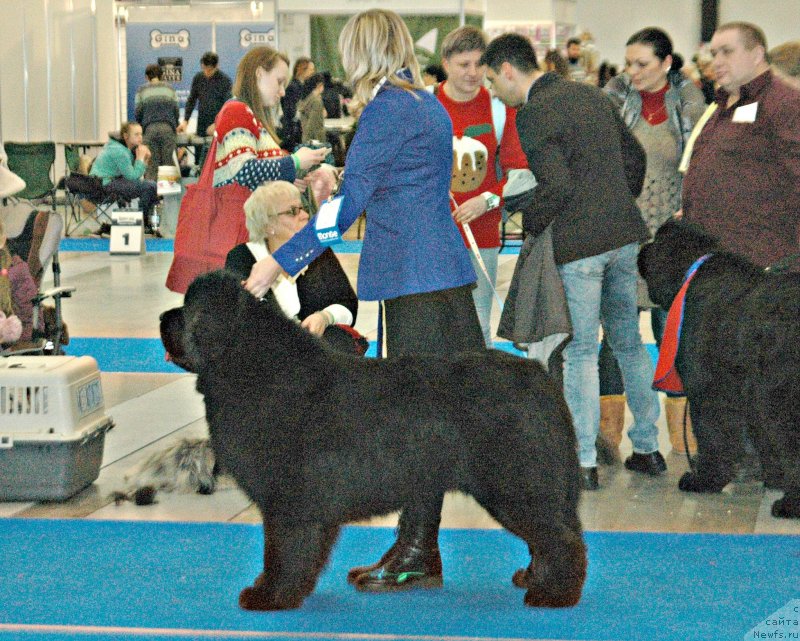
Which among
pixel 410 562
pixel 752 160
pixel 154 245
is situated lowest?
pixel 410 562

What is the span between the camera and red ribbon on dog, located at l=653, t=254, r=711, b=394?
13.1 ft

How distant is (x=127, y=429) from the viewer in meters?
5.66

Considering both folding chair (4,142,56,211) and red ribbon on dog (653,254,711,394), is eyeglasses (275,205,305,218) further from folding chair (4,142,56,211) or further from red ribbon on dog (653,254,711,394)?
folding chair (4,142,56,211)

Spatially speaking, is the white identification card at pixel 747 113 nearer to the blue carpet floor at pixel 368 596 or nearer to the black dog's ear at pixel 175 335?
the blue carpet floor at pixel 368 596

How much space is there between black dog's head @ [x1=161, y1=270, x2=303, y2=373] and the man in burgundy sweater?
1.97m

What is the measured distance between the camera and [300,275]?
4750mm

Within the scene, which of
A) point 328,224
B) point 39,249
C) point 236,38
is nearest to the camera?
point 328,224

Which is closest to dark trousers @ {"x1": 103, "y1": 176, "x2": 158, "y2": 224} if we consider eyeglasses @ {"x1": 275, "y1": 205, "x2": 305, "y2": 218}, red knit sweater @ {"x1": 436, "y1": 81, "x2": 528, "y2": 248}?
red knit sweater @ {"x1": 436, "y1": 81, "x2": 528, "y2": 248}

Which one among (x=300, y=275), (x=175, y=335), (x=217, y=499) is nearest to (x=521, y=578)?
(x=175, y=335)

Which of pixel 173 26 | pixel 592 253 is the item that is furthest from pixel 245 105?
pixel 173 26

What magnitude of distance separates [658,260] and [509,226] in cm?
996

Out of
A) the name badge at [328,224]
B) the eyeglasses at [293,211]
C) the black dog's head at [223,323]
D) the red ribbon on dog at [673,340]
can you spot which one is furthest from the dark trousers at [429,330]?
the eyeglasses at [293,211]

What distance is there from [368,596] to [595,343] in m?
1.62

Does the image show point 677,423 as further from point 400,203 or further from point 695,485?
point 400,203
